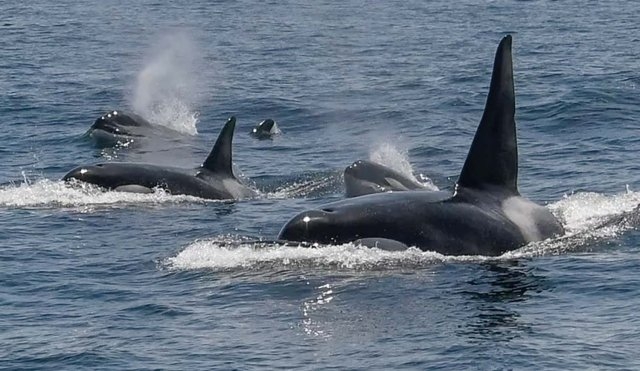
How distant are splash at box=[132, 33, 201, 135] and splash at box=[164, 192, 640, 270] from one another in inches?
729

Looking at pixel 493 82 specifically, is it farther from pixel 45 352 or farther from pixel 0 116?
pixel 0 116

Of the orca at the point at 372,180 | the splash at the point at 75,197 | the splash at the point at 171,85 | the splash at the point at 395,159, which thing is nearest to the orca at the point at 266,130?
the splash at the point at 171,85

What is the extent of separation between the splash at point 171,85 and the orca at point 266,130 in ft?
7.73

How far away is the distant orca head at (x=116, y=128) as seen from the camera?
39688 millimetres

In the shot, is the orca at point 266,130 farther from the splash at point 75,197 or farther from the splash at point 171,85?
the splash at point 75,197

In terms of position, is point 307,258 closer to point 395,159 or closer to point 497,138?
point 497,138

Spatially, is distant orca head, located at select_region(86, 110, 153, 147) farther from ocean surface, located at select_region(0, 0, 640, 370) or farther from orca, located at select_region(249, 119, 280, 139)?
orca, located at select_region(249, 119, 280, 139)

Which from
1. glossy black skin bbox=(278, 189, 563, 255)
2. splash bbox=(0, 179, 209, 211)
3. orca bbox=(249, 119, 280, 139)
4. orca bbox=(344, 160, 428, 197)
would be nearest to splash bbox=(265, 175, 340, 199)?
orca bbox=(344, 160, 428, 197)

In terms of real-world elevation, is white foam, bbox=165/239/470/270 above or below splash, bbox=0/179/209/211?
above

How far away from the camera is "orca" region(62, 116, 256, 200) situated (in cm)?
3141

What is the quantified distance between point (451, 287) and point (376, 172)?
8863mm

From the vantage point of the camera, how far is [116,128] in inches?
1582

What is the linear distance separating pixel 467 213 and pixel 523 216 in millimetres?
1167

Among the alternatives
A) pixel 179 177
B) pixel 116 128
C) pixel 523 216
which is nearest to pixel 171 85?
pixel 116 128
